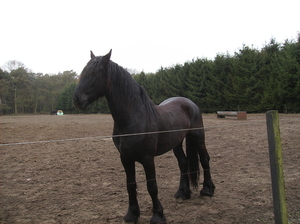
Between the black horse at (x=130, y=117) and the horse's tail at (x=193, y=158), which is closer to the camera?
the black horse at (x=130, y=117)

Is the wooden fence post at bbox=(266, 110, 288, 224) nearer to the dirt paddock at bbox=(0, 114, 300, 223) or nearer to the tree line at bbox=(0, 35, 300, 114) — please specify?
the dirt paddock at bbox=(0, 114, 300, 223)

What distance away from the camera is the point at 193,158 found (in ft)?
11.0

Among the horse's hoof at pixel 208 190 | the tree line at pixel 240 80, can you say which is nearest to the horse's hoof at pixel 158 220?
the horse's hoof at pixel 208 190

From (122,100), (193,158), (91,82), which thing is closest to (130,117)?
(122,100)

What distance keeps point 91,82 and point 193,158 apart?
198 cm

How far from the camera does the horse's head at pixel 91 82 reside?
7.08 feet

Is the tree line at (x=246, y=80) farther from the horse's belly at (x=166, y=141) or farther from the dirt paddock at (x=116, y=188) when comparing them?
the horse's belly at (x=166, y=141)

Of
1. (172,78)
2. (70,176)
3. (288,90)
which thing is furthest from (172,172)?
(172,78)

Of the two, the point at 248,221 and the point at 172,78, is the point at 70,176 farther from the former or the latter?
the point at 172,78

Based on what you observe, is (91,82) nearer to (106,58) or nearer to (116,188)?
(106,58)

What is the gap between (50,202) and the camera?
3037 millimetres

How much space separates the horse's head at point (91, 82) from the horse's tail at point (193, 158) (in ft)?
5.34

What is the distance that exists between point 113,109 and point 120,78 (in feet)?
1.15

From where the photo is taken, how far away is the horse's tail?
330 cm
